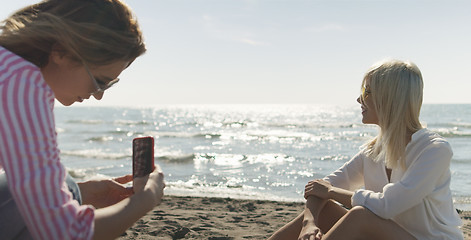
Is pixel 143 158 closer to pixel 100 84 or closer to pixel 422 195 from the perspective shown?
pixel 100 84

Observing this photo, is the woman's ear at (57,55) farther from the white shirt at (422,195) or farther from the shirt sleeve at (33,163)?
the white shirt at (422,195)

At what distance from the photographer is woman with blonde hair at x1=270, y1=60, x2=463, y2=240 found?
2.67 meters

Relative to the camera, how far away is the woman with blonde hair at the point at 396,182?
8.77ft

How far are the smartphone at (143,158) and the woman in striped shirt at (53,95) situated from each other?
0.05 metres

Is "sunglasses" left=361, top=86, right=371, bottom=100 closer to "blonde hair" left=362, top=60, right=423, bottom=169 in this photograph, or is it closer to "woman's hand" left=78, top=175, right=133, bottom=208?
"blonde hair" left=362, top=60, right=423, bottom=169

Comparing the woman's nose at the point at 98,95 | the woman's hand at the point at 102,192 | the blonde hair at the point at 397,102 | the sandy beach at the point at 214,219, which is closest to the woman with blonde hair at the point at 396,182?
the blonde hair at the point at 397,102

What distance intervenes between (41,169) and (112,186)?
1010mm

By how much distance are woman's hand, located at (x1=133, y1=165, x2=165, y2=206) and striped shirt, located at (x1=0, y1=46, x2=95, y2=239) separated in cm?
37

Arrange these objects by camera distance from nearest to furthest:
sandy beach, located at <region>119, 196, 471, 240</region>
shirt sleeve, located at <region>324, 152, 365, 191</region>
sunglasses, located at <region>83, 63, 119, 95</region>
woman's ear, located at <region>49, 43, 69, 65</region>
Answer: woman's ear, located at <region>49, 43, 69, 65</region>, sunglasses, located at <region>83, 63, 119, 95</region>, shirt sleeve, located at <region>324, 152, 365, 191</region>, sandy beach, located at <region>119, 196, 471, 240</region>

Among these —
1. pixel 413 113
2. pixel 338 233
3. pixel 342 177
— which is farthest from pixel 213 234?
pixel 413 113

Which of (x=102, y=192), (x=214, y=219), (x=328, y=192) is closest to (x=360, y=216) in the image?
(x=328, y=192)

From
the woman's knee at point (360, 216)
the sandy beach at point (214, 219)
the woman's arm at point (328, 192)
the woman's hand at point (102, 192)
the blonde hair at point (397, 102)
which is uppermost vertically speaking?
the blonde hair at point (397, 102)

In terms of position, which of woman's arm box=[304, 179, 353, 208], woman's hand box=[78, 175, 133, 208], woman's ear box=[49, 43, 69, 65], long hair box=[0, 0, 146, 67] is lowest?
woman's arm box=[304, 179, 353, 208]

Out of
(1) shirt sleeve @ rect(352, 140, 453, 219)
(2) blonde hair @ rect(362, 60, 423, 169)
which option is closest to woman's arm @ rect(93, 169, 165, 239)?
(1) shirt sleeve @ rect(352, 140, 453, 219)
